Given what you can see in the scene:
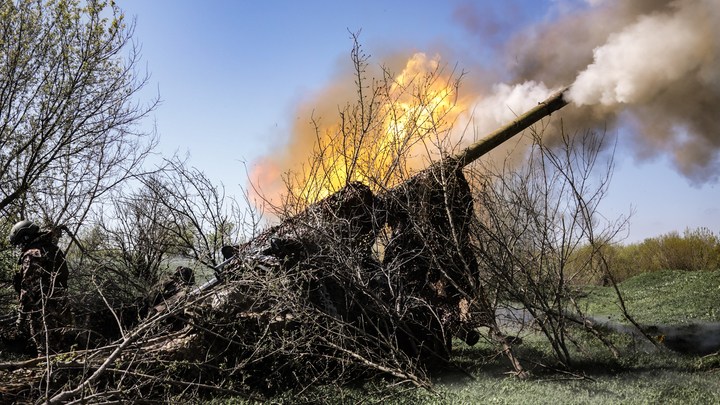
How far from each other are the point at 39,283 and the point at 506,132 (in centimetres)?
722

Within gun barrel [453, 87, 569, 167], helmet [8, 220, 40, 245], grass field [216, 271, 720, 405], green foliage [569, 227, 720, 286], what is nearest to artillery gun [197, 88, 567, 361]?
gun barrel [453, 87, 569, 167]

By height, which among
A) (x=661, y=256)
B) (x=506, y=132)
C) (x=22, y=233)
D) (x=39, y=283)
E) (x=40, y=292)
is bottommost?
(x=661, y=256)

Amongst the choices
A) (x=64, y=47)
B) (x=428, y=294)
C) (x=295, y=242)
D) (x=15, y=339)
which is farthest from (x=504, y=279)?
(x=64, y=47)

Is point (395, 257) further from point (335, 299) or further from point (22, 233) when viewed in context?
point (22, 233)

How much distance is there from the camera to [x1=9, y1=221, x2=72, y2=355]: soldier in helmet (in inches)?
242

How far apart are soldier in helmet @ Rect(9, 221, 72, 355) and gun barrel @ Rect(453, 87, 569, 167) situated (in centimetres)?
595

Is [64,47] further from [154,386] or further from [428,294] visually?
[428,294]

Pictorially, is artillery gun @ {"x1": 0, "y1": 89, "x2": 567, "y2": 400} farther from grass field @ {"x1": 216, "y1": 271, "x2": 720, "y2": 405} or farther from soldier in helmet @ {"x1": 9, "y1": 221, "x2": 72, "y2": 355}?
soldier in helmet @ {"x1": 9, "y1": 221, "x2": 72, "y2": 355}

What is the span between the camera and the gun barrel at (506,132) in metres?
7.02

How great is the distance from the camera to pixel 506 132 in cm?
729

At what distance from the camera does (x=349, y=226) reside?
6219mm

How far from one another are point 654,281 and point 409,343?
1020 cm

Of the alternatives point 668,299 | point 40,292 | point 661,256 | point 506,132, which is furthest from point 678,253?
point 40,292

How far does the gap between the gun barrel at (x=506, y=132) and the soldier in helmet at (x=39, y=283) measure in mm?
5953
